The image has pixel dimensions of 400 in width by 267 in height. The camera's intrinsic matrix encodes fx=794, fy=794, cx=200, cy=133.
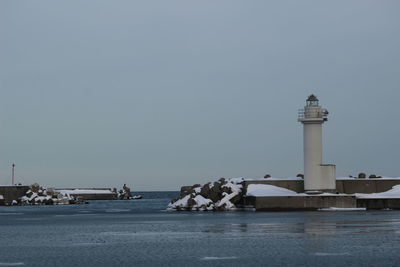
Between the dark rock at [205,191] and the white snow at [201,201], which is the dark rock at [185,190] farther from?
the dark rock at [205,191]

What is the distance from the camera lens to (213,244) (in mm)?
40156

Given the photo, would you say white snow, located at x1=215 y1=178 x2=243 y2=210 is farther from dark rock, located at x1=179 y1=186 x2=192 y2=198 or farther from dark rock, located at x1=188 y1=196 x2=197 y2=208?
dark rock, located at x1=179 y1=186 x2=192 y2=198

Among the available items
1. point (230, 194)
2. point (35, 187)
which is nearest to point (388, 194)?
point (230, 194)

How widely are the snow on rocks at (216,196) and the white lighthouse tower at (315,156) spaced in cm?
1156

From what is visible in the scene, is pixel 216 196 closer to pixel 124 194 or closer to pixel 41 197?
pixel 41 197

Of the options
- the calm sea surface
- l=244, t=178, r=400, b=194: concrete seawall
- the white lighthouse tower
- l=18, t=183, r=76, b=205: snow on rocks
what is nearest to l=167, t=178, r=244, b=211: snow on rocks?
l=244, t=178, r=400, b=194: concrete seawall

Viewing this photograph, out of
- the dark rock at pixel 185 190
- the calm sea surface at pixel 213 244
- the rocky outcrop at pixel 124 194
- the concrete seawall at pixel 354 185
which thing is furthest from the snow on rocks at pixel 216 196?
the rocky outcrop at pixel 124 194

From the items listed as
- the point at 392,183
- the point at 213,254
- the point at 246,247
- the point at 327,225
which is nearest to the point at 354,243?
the point at 246,247

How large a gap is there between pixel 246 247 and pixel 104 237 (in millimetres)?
11534

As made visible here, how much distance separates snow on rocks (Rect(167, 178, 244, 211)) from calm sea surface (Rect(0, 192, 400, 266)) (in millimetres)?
22930

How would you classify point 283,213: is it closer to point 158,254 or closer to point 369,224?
point 369,224

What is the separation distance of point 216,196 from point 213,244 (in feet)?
145

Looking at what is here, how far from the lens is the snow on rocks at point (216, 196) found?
8169 cm

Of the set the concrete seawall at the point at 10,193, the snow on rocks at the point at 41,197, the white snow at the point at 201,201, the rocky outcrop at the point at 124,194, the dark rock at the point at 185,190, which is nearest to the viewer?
the white snow at the point at 201,201
